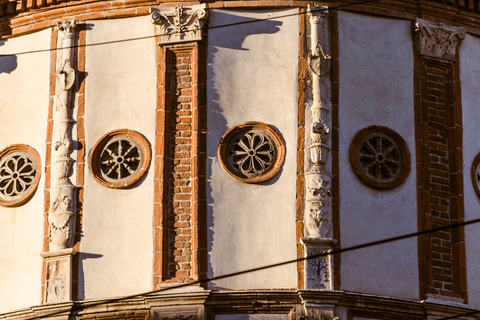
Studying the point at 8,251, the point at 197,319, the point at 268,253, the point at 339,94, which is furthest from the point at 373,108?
the point at 8,251

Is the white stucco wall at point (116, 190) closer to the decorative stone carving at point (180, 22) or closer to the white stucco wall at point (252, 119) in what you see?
the decorative stone carving at point (180, 22)

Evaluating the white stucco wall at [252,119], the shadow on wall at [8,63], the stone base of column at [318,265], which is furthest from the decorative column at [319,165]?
the shadow on wall at [8,63]

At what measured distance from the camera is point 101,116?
30875 millimetres

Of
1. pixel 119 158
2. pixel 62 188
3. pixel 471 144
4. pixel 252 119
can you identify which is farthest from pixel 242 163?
pixel 471 144

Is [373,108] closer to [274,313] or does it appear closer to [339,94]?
[339,94]

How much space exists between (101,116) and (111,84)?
2.26ft

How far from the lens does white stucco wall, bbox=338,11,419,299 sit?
97.6 feet

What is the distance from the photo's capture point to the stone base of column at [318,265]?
1148 inches

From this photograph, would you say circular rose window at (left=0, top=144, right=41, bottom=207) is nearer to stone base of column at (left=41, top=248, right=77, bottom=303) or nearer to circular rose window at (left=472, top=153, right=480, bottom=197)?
stone base of column at (left=41, top=248, right=77, bottom=303)

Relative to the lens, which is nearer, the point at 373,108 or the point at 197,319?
the point at 197,319

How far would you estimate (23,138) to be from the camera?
31469 millimetres

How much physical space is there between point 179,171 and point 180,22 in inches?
122

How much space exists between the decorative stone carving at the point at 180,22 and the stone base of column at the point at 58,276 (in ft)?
15.6

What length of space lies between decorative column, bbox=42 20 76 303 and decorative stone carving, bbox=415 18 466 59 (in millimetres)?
7145
